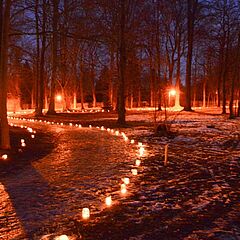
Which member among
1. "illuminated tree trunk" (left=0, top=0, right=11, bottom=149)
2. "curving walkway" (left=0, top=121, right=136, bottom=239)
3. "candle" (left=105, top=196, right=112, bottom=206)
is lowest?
"curving walkway" (left=0, top=121, right=136, bottom=239)

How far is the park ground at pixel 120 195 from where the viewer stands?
→ 5176 mm

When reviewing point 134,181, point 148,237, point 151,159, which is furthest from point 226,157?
point 148,237

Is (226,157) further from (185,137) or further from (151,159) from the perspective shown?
(185,137)

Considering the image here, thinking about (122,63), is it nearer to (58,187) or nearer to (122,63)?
(122,63)

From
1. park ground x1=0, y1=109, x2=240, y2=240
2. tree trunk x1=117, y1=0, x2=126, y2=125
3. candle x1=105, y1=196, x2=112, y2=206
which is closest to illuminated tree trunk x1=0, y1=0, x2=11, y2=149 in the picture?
park ground x1=0, y1=109, x2=240, y2=240

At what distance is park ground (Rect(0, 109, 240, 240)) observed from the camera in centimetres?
518

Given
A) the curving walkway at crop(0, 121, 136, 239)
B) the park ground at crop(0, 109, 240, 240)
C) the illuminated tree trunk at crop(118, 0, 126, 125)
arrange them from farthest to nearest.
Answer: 1. the illuminated tree trunk at crop(118, 0, 126, 125)
2. the curving walkway at crop(0, 121, 136, 239)
3. the park ground at crop(0, 109, 240, 240)

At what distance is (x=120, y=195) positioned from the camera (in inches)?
274

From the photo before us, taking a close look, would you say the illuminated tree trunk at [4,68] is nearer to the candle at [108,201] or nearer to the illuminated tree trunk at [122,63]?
the candle at [108,201]

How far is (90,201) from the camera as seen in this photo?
260 inches

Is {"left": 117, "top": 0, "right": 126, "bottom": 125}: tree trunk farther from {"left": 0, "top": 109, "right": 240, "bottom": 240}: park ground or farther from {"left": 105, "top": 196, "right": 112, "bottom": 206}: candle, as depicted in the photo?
{"left": 105, "top": 196, "right": 112, "bottom": 206}: candle

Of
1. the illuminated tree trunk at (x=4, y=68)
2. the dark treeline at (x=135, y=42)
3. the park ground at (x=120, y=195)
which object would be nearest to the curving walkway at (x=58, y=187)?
the park ground at (x=120, y=195)

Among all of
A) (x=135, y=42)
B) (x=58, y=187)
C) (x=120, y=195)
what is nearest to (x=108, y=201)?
(x=120, y=195)

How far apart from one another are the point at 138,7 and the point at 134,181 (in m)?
31.2
